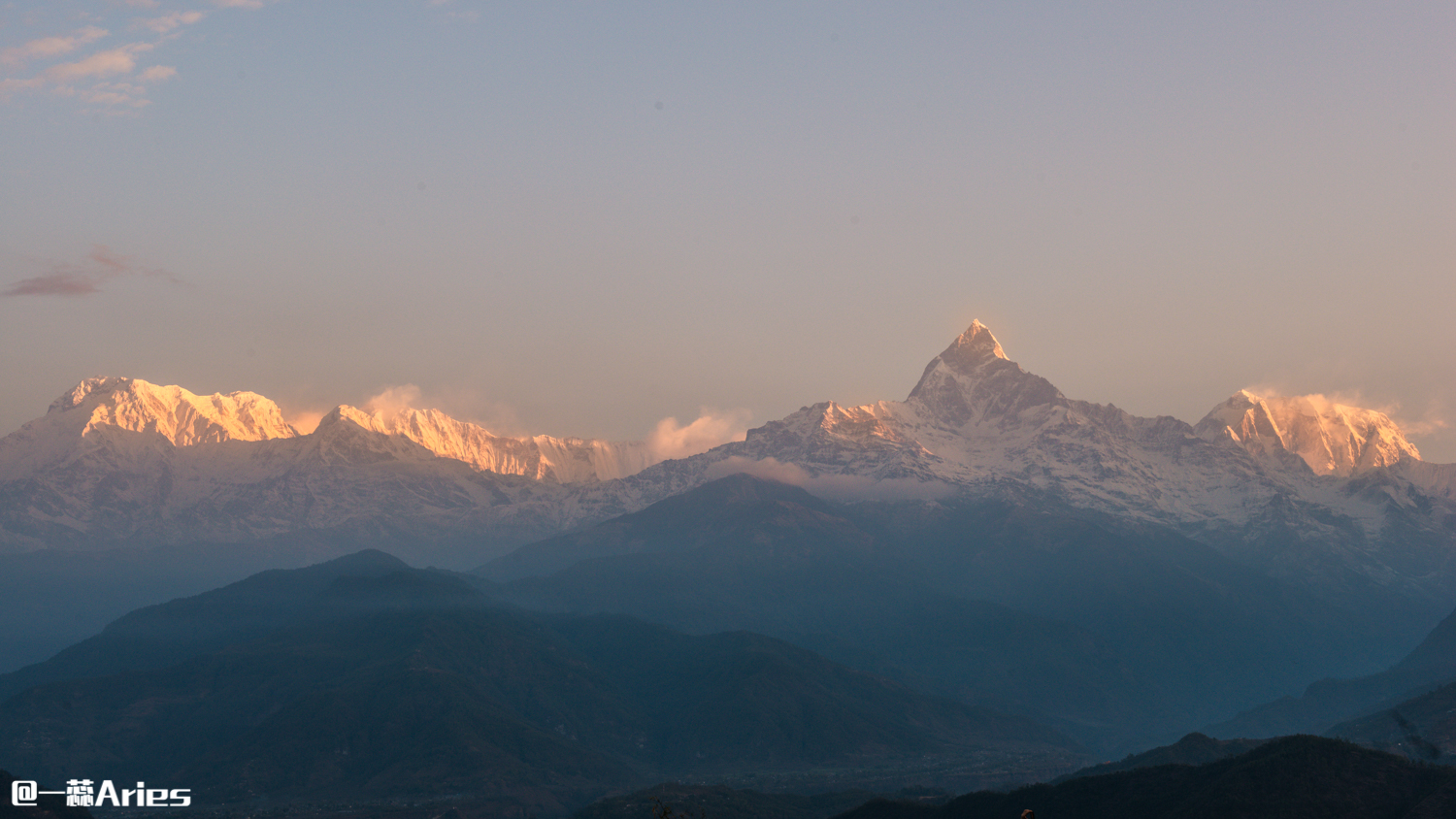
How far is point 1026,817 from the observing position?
10962 cm

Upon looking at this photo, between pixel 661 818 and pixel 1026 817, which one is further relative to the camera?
pixel 661 818

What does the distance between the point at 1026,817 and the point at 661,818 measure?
35.8 m

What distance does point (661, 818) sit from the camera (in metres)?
132
